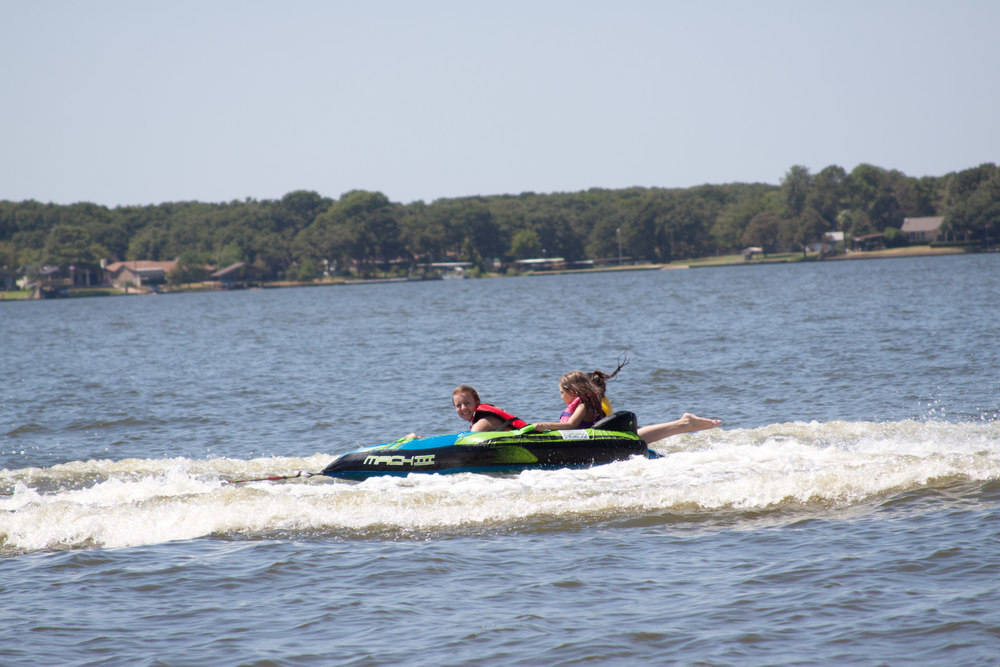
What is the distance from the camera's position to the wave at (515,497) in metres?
9.42

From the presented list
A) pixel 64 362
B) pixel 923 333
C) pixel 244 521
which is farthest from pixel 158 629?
pixel 64 362

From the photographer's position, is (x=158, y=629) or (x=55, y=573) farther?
(x=55, y=573)

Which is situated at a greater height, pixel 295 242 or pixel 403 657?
pixel 295 242

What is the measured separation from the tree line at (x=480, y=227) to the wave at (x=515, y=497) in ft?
453

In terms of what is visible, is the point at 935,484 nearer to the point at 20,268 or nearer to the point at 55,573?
the point at 55,573

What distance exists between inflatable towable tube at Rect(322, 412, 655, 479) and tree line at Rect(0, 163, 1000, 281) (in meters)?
138

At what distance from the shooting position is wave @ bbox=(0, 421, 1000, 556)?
9.42m

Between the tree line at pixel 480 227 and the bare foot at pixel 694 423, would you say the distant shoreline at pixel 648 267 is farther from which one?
the bare foot at pixel 694 423

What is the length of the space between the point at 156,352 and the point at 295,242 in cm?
12447

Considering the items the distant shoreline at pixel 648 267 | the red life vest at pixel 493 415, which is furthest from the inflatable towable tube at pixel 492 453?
the distant shoreline at pixel 648 267

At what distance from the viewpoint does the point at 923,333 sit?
27.8 meters

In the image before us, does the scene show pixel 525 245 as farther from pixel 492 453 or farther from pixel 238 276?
pixel 492 453

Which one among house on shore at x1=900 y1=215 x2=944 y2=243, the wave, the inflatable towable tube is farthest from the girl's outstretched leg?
house on shore at x1=900 y1=215 x2=944 y2=243

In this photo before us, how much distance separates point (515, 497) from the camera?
1012 centimetres
